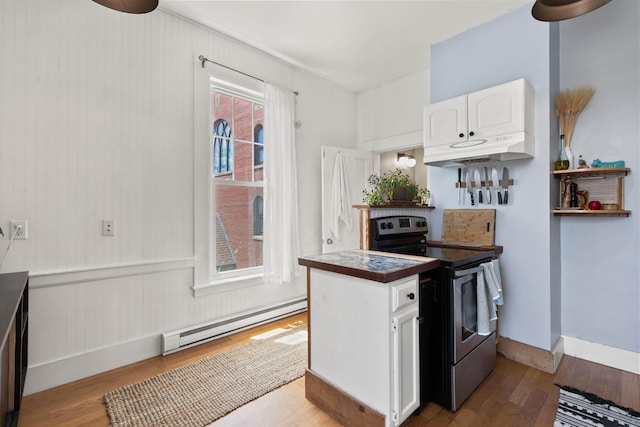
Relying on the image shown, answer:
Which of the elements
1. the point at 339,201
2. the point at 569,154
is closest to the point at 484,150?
the point at 569,154

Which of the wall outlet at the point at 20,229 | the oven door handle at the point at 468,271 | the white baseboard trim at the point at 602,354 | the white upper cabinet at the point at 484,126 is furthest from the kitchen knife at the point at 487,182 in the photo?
the wall outlet at the point at 20,229

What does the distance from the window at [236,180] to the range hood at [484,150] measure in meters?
1.77

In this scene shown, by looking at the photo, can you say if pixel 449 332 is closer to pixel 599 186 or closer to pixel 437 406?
pixel 437 406

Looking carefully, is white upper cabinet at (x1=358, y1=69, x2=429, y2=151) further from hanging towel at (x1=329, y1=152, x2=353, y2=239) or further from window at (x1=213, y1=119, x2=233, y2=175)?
window at (x1=213, y1=119, x2=233, y2=175)

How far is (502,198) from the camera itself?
2.49 metres

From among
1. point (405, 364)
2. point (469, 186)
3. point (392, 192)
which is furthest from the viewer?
point (469, 186)

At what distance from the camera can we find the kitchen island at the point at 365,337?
1.45 m

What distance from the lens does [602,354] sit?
2271mm

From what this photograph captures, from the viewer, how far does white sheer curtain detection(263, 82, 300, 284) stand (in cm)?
316

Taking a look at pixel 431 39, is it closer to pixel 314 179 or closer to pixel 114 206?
pixel 314 179

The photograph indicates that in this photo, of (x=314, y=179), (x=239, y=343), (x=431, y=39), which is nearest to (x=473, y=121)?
(x=431, y=39)

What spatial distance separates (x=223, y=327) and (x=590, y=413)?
8.77 feet

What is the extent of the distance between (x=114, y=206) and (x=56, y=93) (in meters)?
0.83

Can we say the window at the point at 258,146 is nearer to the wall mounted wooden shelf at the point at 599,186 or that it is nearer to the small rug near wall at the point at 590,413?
the wall mounted wooden shelf at the point at 599,186
